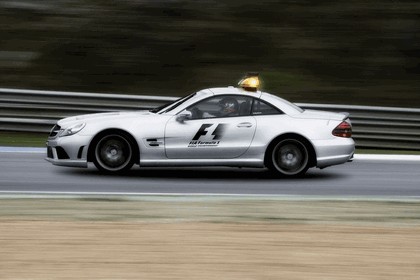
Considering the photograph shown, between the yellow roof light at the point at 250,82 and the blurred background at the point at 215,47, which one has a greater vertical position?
the blurred background at the point at 215,47

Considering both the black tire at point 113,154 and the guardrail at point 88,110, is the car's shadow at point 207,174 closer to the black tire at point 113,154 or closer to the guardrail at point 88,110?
the black tire at point 113,154

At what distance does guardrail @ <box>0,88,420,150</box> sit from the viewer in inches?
686

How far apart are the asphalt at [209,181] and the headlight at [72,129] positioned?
1.84 feet

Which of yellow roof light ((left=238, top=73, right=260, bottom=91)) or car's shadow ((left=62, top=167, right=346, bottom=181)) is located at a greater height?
yellow roof light ((left=238, top=73, right=260, bottom=91))

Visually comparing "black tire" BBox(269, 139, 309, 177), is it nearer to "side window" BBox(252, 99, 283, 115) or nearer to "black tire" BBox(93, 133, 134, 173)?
"side window" BBox(252, 99, 283, 115)

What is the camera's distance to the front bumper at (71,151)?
13062 millimetres

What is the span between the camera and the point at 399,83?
20469 mm

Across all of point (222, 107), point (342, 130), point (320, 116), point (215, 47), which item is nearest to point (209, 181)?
point (222, 107)

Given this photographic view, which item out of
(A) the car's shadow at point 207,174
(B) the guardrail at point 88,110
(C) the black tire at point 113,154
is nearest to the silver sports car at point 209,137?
(C) the black tire at point 113,154

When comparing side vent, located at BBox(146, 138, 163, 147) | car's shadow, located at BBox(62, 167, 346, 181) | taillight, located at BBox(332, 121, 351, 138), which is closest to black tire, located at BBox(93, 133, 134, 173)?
car's shadow, located at BBox(62, 167, 346, 181)

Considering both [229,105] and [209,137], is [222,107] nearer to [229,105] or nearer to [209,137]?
[229,105]

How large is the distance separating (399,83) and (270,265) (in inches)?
550

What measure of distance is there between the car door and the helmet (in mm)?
16

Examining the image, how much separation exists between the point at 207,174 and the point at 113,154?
4.52 ft
